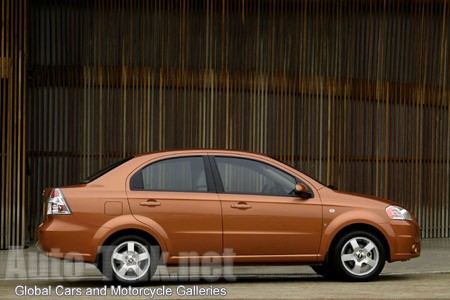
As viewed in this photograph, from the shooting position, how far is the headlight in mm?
12320

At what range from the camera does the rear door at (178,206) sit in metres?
11.7

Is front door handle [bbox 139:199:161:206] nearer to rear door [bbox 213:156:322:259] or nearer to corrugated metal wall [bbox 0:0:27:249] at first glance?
rear door [bbox 213:156:322:259]

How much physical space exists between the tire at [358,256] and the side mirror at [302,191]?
63 cm

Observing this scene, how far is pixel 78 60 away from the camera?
17547 mm

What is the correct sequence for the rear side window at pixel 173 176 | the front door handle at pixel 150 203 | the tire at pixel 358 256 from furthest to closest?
1. the tire at pixel 358 256
2. the rear side window at pixel 173 176
3. the front door handle at pixel 150 203

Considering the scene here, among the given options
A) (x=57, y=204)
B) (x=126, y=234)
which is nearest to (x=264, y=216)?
(x=126, y=234)

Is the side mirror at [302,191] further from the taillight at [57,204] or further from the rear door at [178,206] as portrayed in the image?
the taillight at [57,204]

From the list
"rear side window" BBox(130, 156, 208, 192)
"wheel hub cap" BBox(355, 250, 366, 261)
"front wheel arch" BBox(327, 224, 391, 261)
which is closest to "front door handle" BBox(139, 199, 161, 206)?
"rear side window" BBox(130, 156, 208, 192)

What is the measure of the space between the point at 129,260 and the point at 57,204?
0.97 m

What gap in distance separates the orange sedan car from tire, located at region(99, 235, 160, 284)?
0.03ft

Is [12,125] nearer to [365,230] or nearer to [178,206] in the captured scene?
[178,206]

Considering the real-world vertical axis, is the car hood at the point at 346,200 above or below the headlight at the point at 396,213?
above

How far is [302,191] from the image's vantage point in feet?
39.3

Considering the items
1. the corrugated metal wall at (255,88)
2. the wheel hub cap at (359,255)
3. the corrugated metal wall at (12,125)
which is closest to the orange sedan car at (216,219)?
the wheel hub cap at (359,255)
